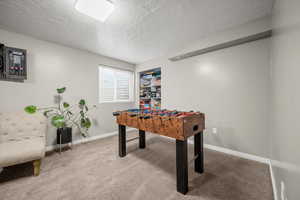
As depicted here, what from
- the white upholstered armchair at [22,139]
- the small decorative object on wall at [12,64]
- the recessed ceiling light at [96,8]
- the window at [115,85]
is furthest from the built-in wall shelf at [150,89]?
the small decorative object on wall at [12,64]

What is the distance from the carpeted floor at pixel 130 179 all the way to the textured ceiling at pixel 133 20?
2.46 meters

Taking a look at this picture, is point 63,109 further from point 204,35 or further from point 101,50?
point 204,35

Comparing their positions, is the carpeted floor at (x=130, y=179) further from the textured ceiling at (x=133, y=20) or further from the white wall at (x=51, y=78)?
the textured ceiling at (x=133, y=20)

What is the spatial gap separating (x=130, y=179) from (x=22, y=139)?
6.70ft

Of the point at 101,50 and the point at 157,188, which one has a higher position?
the point at 101,50

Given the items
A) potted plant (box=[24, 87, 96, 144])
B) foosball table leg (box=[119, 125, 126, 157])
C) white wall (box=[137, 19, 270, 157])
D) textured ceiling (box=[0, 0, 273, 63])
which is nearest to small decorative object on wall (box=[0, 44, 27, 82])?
textured ceiling (box=[0, 0, 273, 63])

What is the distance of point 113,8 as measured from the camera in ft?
5.43

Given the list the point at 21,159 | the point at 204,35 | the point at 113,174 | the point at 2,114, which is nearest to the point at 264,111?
the point at 204,35

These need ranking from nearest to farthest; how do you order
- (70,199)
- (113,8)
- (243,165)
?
1. (70,199)
2. (113,8)
3. (243,165)

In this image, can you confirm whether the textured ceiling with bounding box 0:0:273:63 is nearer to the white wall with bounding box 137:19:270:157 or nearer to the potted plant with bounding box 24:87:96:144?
the white wall with bounding box 137:19:270:157

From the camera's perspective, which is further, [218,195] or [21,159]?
[21,159]

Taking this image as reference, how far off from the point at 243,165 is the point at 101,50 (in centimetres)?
400

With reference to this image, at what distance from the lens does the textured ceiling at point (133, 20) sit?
5.28ft

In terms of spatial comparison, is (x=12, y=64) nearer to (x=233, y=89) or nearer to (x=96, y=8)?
(x=96, y=8)
